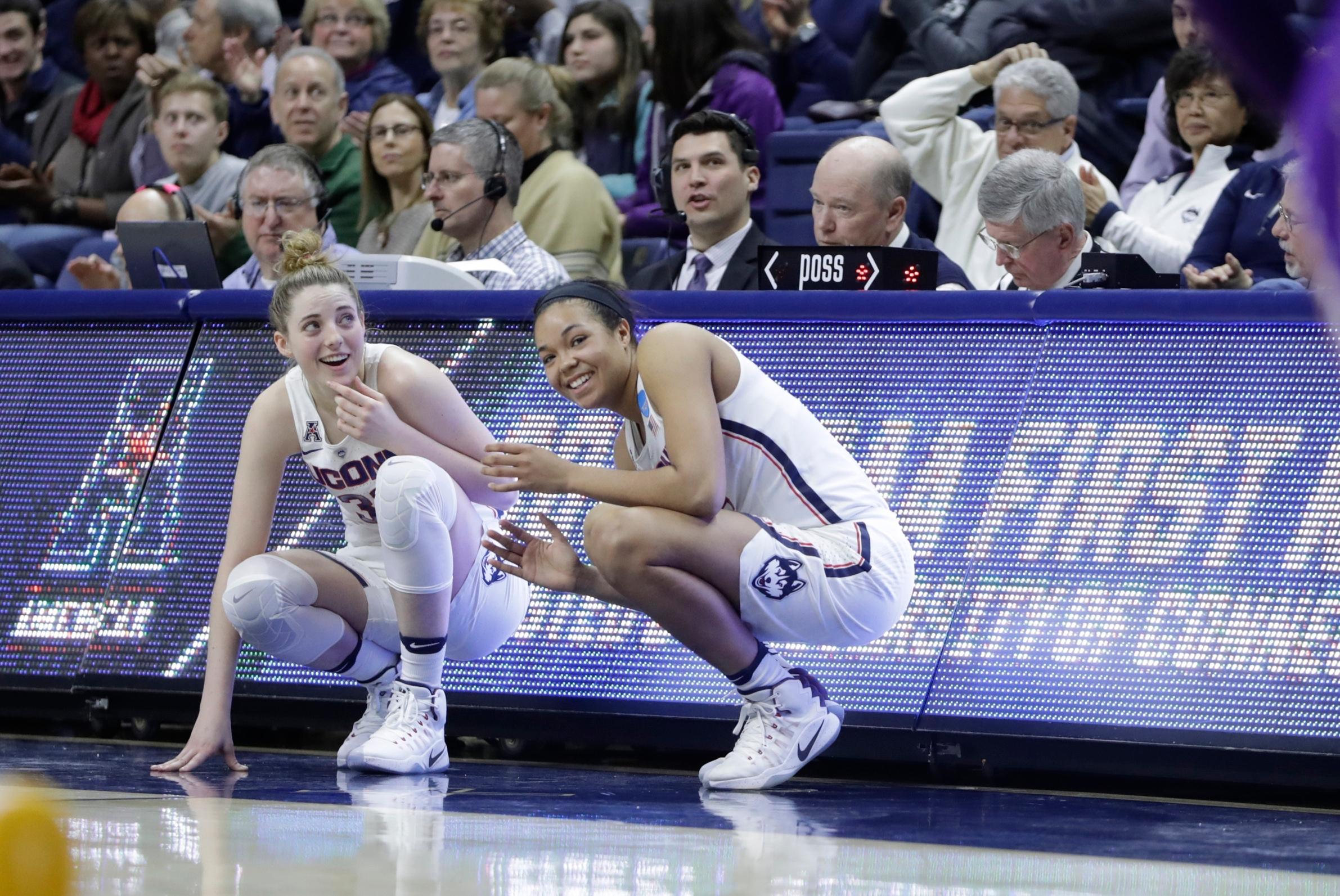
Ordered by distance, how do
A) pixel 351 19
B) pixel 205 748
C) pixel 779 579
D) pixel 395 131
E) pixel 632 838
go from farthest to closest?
pixel 351 19 → pixel 395 131 → pixel 205 748 → pixel 779 579 → pixel 632 838

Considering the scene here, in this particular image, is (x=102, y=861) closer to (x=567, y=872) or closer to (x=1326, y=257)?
(x=567, y=872)

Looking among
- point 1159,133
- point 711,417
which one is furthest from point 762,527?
point 1159,133

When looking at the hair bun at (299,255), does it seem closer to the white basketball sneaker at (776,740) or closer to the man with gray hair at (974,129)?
the white basketball sneaker at (776,740)

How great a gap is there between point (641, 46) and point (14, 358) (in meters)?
3.42

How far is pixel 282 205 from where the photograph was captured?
20.5 ft

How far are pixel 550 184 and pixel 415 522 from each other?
274 cm

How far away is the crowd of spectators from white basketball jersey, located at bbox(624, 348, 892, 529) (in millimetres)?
997

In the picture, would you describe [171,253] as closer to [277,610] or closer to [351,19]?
[277,610]

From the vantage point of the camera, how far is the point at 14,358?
5410 mm

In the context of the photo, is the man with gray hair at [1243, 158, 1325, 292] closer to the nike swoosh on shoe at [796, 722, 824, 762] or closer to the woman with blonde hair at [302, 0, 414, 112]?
the nike swoosh on shoe at [796, 722, 824, 762]

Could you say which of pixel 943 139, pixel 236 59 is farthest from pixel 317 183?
pixel 236 59

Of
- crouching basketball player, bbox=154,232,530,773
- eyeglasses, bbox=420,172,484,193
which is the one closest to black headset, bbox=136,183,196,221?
eyeglasses, bbox=420,172,484,193

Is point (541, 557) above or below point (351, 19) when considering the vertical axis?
below

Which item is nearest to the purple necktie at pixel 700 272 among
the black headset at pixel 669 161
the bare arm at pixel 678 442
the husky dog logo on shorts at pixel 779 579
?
the black headset at pixel 669 161
